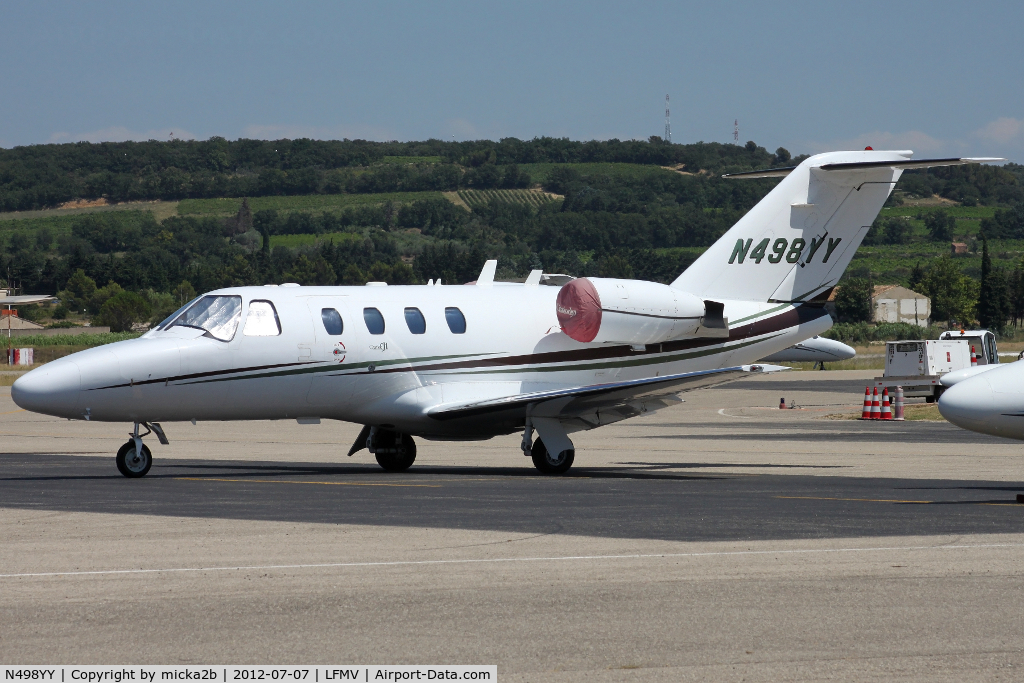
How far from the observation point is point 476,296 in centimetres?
2231

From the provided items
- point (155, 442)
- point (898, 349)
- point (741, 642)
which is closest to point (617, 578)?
point (741, 642)

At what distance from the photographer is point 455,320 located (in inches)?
856

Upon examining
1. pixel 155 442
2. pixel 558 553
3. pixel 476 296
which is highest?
pixel 476 296

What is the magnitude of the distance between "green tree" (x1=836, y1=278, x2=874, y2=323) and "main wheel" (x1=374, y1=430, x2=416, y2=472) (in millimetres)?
130910

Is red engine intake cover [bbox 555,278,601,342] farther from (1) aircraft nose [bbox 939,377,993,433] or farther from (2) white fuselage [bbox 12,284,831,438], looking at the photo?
(1) aircraft nose [bbox 939,377,993,433]

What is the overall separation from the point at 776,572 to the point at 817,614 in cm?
170

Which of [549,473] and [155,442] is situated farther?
[155,442]

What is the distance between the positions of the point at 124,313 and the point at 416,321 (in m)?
114

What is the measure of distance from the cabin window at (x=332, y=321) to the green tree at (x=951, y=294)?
138 meters

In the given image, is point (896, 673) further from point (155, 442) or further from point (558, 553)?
point (155, 442)

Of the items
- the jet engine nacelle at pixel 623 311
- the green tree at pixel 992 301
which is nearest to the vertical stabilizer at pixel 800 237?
the jet engine nacelle at pixel 623 311

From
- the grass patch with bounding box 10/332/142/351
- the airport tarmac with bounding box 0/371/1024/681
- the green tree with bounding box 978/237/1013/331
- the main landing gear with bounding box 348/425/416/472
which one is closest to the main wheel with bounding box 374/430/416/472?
the main landing gear with bounding box 348/425/416/472

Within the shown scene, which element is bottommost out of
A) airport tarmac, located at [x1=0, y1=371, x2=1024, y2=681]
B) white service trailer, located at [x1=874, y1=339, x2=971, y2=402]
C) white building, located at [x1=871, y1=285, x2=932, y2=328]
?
white building, located at [x1=871, y1=285, x2=932, y2=328]

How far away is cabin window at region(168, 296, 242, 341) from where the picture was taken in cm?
1984
